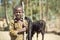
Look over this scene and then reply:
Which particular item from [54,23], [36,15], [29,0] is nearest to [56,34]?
[54,23]

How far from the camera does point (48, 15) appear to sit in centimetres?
150

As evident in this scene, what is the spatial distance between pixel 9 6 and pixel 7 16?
3.1 inches

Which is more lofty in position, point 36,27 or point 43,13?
point 43,13

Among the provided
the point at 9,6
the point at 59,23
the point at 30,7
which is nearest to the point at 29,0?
the point at 30,7

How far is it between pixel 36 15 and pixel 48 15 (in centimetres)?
9

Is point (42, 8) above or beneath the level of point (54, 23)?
above

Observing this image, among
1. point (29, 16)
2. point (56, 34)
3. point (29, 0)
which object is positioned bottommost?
point (56, 34)

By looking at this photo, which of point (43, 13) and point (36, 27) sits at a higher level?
point (43, 13)

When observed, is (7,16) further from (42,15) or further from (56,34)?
(56,34)

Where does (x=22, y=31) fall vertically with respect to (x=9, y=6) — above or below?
below

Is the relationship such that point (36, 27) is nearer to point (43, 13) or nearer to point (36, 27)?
point (36, 27)

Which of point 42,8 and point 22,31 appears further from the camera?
point 42,8

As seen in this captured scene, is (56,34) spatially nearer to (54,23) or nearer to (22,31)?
(54,23)

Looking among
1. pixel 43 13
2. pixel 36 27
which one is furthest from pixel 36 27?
pixel 43 13
